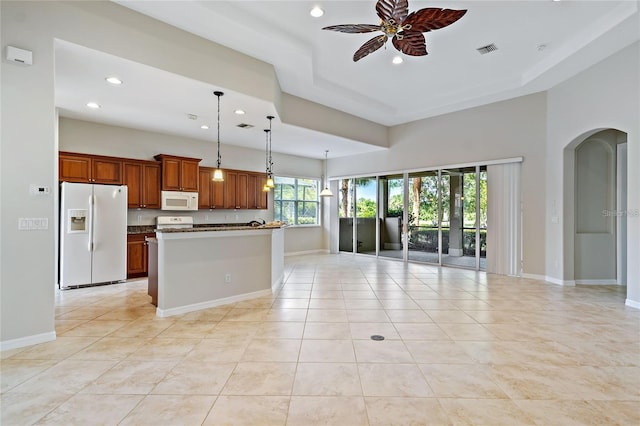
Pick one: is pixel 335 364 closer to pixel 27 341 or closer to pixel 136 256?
pixel 27 341

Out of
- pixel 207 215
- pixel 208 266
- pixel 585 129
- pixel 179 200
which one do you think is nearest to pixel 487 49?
pixel 585 129

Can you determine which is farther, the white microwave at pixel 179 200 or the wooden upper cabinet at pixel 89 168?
the white microwave at pixel 179 200

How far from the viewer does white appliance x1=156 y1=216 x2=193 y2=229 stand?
6555mm

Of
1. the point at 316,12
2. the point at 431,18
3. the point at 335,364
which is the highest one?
the point at 316,12

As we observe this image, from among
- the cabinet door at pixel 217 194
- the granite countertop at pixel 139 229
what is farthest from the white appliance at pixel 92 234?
the cabinet door at pixel 217 194

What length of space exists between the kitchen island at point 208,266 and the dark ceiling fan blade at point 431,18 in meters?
3.38

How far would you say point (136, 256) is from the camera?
19.9ft

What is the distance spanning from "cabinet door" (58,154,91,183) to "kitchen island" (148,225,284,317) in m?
2.50

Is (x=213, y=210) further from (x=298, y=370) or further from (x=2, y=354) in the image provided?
(x=298, y=370)

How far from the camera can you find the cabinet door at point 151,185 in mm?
6293

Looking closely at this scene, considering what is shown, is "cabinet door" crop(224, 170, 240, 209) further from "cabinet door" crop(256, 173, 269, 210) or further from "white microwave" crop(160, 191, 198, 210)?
"white microwave" crop(160, 191, 198, 210)

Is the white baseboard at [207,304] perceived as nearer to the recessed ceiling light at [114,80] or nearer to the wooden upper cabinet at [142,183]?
the recessed ceiling light at [114,80]

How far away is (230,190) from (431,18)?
5.95 m

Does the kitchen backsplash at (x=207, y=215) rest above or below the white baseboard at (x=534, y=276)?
above
